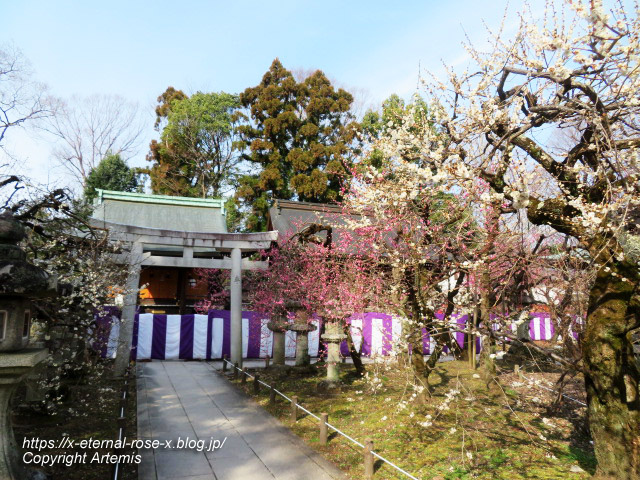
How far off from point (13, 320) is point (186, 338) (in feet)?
44.8

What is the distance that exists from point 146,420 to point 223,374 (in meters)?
5.73

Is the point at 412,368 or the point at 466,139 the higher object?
the point at 466,139

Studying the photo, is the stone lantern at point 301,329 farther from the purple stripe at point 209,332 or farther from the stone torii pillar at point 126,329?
the purple stripe at point 209,332

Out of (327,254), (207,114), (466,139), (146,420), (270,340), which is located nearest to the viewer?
(466,139)

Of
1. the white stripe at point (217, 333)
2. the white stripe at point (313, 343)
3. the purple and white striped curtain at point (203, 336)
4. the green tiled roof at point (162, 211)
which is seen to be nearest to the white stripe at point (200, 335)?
the purple and white striped curtain at point (203, 336)

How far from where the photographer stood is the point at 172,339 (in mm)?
17859

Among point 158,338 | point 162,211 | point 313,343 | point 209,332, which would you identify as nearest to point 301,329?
point 313,343

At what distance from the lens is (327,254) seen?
12242mm

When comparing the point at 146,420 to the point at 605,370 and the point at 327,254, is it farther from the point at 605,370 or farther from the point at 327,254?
the point at 605,370

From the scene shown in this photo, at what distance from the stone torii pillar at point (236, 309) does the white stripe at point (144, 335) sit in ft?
16.3

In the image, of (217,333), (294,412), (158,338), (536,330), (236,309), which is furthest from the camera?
(536,330)

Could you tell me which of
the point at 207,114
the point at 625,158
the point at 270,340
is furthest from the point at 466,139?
the point at 207,114

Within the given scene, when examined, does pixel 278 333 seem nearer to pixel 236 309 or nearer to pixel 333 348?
pixel 236 309

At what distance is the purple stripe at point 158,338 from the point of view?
17623mm
